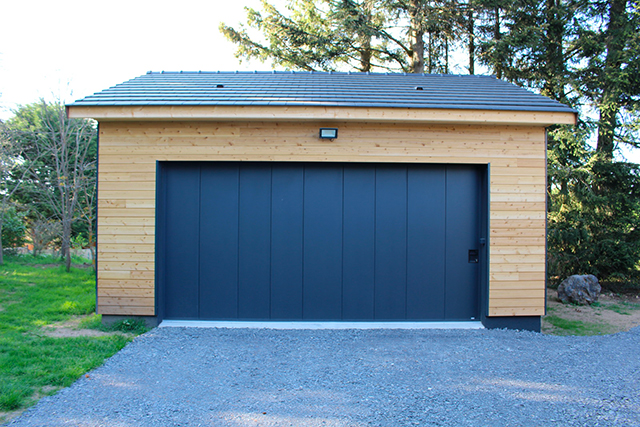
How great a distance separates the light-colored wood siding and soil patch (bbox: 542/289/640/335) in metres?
1.17

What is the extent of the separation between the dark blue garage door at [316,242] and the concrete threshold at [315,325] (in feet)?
0.31

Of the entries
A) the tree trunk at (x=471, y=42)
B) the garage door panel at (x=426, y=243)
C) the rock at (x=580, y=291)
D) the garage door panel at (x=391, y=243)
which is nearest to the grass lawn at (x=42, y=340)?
the garage door panel at (x=391, y=243)

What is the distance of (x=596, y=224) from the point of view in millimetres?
8344

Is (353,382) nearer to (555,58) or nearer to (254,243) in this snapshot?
(254,243)

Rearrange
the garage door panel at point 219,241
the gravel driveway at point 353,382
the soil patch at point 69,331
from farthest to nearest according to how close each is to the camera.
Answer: the garage door panel at point 219,241
the soil patch at point 69,331
the gravel driveway at point 353,382

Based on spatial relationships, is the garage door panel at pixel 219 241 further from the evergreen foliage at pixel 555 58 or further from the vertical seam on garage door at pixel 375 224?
the evergreen foliage at pixel 555 58

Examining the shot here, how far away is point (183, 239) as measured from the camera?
5012mm

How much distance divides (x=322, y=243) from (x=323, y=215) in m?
0.37

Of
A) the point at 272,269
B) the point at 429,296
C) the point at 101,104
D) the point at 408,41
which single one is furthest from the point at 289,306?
the point at 408,41

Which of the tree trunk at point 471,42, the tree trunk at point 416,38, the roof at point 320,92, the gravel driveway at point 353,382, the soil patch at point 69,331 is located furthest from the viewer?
the tree trunk at point 471,42

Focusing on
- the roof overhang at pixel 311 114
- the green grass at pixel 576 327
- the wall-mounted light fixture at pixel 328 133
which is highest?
the roof overhang at pixel 311 114

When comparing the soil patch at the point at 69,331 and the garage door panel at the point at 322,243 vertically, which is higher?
the garage door panel at the point at 322,243

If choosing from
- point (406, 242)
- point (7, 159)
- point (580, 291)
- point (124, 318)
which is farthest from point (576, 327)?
point (7, 159)

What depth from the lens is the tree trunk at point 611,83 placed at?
829cm
